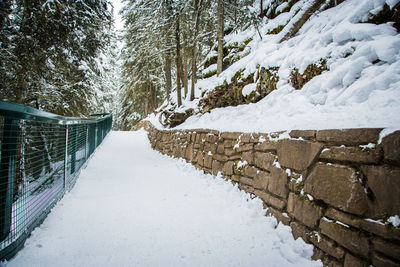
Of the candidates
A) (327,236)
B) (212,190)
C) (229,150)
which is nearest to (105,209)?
(212,190)

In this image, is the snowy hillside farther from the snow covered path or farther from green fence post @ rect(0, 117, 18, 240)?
green fence post @ rect(0, 117, 18, 240)

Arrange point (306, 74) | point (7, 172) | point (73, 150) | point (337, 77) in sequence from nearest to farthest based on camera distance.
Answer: point (7, 172), point (337, 77), point (306, 74), point (73, 150)

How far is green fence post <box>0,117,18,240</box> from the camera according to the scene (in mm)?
1735

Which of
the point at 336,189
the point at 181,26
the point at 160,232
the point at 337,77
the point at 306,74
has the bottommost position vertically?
the point at 160,232

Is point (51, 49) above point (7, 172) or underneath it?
above

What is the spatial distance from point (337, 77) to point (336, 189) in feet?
6.30

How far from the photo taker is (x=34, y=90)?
5.77m

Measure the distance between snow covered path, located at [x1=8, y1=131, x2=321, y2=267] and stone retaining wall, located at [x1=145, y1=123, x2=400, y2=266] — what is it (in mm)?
250

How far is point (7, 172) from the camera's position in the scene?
5.90 feet

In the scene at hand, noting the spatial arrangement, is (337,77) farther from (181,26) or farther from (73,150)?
(181,26)

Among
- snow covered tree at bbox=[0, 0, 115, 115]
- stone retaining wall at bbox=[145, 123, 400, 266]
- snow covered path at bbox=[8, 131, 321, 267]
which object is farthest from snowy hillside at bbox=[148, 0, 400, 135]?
snow covered tree at bbox=[0, 0, 115, 115]

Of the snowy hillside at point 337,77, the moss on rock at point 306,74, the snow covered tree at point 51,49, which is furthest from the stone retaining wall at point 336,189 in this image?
the snow covered tree at point 51,49

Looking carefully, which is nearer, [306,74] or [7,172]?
[7,172]

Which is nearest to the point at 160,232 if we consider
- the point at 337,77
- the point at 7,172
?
the point at 7,172
